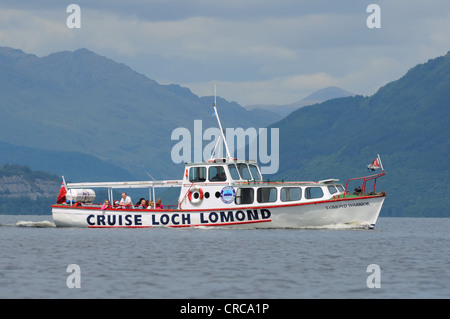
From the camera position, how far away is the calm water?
109ft

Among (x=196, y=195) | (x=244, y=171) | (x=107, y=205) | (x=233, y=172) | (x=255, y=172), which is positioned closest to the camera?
(x=196, y=195)

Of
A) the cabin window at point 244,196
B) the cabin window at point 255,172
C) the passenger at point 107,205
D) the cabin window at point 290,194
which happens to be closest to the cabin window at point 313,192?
the cabin window at point 290,194

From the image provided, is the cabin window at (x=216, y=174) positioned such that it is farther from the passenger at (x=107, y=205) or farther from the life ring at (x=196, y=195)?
the passenger at (x=107, y=205)

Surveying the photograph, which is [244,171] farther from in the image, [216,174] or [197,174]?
[197,174]

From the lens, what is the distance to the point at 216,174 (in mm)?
65000

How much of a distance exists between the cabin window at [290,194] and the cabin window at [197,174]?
6500 millimetres

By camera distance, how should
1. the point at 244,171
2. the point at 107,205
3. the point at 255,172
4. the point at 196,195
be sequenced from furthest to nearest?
the point at 255,172 → the point at 107,205 → the point at 244,171 → the point at 196,195

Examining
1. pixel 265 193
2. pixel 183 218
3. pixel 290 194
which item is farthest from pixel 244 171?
pixel 183 218

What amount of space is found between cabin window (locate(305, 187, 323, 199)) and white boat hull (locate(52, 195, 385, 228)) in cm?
78

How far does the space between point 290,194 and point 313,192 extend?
71.3 inches

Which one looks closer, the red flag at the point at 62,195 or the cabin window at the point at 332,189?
the cabin window at the point at 332,189

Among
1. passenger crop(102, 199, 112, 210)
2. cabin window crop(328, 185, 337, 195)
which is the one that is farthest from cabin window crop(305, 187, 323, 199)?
passenger crop(102, 199, 112, 210)

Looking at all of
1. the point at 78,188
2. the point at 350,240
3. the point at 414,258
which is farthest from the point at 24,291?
the point at 78,188

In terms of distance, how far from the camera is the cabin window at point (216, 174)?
212 ft
